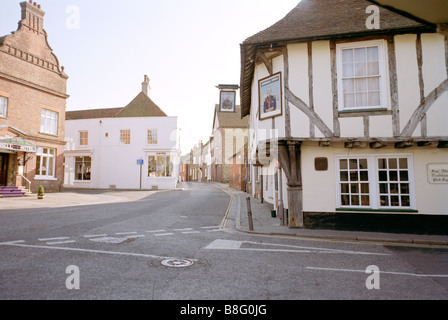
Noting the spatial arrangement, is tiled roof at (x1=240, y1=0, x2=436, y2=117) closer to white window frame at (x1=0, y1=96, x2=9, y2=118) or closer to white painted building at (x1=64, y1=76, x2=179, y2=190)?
white window frame at (x1=0, y1=96, x2=9, y2=118)

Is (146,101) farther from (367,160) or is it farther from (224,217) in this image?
(367,160)

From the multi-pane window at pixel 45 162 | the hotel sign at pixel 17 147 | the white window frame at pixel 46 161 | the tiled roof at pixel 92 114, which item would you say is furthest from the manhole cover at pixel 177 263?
the tiled roof at pixel 92 114

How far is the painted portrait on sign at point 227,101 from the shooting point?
16.1 meters

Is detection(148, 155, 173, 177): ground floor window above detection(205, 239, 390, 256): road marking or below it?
above

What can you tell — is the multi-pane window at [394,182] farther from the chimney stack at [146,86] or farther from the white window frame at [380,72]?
the chimney stack at [146,86]

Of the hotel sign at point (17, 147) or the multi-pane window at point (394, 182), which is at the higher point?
the hotel sign at point (17, 147)

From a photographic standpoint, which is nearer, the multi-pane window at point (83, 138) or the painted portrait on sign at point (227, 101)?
the painted portrait on sign at point (227, 101)

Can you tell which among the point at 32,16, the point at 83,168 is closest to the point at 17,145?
the point at 32,16

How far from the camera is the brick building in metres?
19.6

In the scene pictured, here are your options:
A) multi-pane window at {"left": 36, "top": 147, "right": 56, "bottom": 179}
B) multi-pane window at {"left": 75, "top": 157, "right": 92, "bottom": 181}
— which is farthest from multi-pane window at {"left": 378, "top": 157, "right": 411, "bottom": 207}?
multi-pane window at {"left": 75, "top": 157, "right": 92, "bottom": 181}

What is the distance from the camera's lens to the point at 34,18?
2223 centimetres

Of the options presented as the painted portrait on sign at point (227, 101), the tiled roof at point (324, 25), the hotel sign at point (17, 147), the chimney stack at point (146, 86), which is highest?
the chimney stack at point (146, 86)

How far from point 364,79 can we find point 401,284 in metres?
7.10

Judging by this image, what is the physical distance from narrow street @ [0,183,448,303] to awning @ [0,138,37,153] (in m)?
11.9
